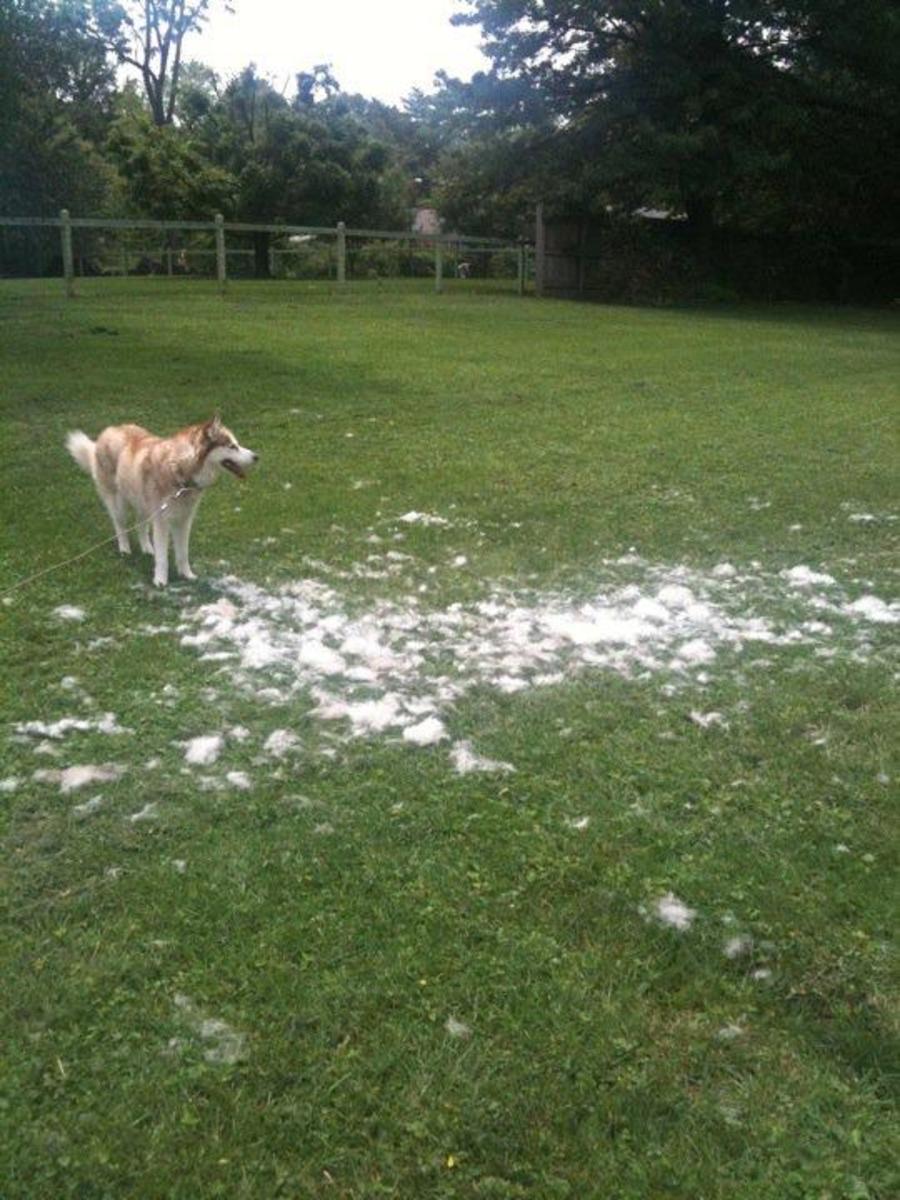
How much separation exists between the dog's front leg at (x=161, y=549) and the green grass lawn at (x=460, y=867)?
10 centimetres

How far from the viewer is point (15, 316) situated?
19297mm

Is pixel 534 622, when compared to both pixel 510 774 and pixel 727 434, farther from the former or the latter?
pixel 727 434

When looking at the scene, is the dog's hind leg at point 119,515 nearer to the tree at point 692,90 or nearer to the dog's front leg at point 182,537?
the dog's front leg at point 182,537

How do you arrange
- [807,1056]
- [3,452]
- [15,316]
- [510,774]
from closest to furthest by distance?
[807,1056] < [510,774] < [3,452] < [15,316]

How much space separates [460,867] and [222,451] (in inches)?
129

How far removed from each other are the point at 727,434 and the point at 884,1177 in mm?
8953

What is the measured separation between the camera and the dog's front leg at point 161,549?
588 centimetres

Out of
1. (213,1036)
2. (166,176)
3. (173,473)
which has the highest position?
(166,176)

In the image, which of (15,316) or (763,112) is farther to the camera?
(763,112)

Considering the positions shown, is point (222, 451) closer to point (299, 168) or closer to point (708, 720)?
point (708, 720)

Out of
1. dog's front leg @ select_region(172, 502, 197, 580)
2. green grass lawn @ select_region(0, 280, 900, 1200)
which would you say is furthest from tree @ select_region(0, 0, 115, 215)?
green grass lawn @ select_region(0, 280, 900, 1200)

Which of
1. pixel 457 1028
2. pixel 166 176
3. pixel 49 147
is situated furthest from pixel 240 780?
pixel 49 147

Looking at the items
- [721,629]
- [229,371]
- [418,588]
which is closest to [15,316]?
[229,371]

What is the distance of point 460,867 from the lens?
3.38m
